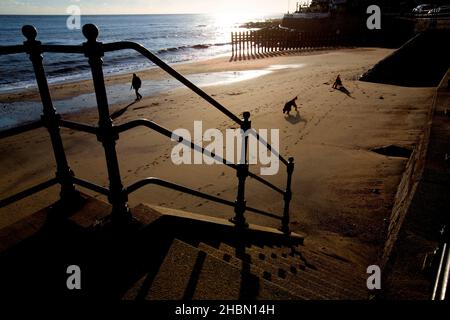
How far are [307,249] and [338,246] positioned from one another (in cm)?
69

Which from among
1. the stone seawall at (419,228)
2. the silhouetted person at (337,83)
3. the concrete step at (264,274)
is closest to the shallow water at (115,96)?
the silhouetted person at (337,83)

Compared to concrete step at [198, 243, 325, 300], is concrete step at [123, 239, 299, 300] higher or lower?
higher

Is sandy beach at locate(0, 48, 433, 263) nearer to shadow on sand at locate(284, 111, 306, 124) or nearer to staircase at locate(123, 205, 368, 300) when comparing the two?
shadow on sand at locate(284, 111, 306, 124)

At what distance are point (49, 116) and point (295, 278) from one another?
255 centimetres

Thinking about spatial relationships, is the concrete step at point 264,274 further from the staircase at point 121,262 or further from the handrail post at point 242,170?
the handrail post at point 242,170

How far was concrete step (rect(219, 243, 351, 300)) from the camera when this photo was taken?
2.78 metres

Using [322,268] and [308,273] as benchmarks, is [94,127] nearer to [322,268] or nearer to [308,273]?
[308,273]

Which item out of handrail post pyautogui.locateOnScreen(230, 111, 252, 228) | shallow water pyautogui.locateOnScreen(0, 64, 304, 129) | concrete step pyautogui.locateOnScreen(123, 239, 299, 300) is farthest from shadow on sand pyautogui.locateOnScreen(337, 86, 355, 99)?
concrete step pyautogui.locateOnScreen(123, 239, 299, 300)

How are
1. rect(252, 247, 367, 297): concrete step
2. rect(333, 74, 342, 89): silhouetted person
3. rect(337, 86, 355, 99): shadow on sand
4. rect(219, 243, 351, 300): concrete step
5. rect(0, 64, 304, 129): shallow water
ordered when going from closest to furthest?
1. rect(219, 243, 351, 300): concrete step
2. rect(252, 247, 367, 297): concrete step
3. rect(337, 86, 355, 99): shadow on sand
4. rect(0, 64, 304, 129): shallow water
5. rect(333, 74, 342, 89): silhouetted person

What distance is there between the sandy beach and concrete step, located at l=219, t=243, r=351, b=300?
5.27ft

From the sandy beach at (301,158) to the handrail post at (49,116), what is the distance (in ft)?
11.4

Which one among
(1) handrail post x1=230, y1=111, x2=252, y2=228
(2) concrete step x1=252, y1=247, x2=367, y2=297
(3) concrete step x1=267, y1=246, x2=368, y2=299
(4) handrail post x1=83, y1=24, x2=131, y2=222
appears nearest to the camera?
(4) handrail post x1=83, y1=24, x2=131, y2=222

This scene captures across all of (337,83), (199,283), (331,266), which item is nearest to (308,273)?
(331,266)
